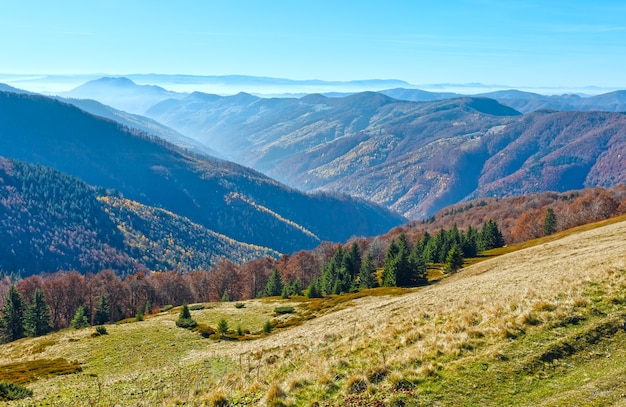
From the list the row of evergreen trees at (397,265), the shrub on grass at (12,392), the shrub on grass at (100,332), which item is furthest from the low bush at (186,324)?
the row of evergreen trees at (397,265)

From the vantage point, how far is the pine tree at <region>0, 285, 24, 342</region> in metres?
88.4

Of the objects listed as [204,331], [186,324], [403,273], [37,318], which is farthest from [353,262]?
[37,318]

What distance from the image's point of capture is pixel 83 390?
3092cm

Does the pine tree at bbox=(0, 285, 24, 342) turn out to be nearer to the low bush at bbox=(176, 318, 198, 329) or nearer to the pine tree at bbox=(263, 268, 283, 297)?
the low bush at bbox=(176, 318, 198, 329)

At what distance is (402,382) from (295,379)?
5268 mm

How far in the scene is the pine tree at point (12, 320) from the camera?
88.4 m

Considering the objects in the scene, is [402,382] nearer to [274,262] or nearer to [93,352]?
[93,352]

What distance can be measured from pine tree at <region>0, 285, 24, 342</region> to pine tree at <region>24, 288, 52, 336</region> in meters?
3.37

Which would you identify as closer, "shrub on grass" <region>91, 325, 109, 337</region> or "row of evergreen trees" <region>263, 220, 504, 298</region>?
"shrub on grass" <region>91, 325, 109, 337</region>

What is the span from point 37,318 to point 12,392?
6882 centimetres

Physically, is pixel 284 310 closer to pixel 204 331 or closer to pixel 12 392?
pixel 204 331

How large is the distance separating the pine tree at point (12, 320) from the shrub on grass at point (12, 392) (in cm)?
7061

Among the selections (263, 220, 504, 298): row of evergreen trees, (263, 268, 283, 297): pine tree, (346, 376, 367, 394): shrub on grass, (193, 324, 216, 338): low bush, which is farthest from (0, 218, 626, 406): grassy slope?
(263, 268, 283, 297): pine tree

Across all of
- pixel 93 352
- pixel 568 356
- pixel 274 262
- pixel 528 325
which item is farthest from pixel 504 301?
pixel 274 262
